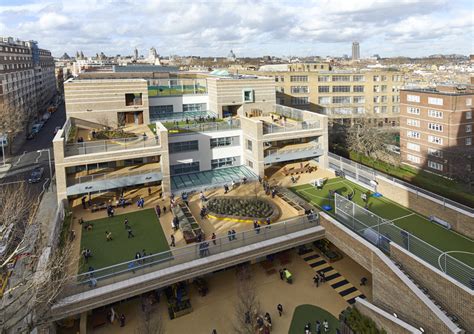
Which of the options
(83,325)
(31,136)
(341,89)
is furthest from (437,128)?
(31,136)

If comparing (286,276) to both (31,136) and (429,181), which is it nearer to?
(429,181)

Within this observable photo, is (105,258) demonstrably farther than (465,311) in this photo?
Yes

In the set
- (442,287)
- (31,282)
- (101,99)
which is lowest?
(442,287)

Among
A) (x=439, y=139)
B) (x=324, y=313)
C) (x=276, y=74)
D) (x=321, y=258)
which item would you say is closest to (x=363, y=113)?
(x=276, y=74)

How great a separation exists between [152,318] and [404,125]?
1841 inches

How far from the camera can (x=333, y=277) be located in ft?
86.9

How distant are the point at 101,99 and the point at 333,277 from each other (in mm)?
28886

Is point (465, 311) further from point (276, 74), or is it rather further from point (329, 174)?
point (276, 74)

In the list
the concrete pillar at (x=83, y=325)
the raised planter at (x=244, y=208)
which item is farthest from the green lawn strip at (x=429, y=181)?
the concrete pillar at (x=83, y=325)

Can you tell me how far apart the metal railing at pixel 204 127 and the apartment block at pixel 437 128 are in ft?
93.3

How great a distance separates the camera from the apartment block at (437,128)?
48.3 meters

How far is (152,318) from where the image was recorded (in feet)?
74.6

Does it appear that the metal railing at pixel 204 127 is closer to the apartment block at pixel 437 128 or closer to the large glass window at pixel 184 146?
the large glass window at pixel 184 146

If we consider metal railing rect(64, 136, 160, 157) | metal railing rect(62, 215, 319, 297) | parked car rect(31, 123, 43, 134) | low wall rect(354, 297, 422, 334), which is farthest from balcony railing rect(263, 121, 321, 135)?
parked car rect(31, 123, 43, 134)
